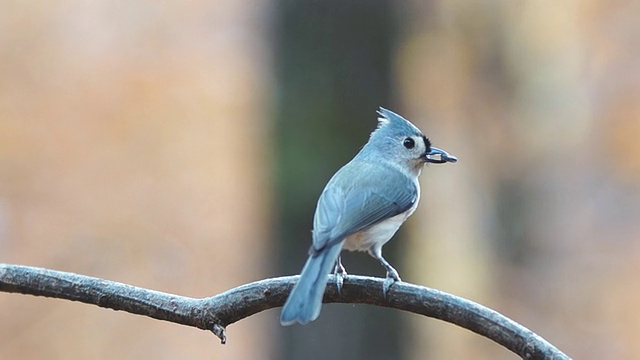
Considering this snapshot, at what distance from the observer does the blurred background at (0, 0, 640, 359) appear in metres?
6.60

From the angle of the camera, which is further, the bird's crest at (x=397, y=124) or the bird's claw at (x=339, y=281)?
the bird's crest at (x=397, y=124)

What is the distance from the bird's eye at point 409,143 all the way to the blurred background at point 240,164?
277cm

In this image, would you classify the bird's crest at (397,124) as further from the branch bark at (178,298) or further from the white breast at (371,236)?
the branch bark at (178,298)

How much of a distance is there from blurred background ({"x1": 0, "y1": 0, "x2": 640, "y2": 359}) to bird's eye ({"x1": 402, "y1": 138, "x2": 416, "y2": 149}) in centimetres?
277

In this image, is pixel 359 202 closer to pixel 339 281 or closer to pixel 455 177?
pixel 339 281

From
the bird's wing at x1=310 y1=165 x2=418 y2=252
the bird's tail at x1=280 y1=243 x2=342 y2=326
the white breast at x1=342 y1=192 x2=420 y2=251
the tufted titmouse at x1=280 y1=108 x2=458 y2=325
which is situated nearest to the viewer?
the bird's tail at x1=280 y1=243 x2=342 y2=326

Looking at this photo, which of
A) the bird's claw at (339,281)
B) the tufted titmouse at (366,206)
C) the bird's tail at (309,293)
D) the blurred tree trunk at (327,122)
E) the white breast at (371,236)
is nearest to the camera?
the bird's tail at (309,293)

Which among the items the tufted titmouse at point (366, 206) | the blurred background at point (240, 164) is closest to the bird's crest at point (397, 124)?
the tufted titmouse at point (366, 206)

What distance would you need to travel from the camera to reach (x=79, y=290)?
2.27 m

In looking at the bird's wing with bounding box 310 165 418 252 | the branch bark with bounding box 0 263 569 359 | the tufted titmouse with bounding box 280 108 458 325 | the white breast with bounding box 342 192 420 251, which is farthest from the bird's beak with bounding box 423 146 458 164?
the branch bark with bounding box 0 263 569 359

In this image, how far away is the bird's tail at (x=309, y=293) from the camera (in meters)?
2.02

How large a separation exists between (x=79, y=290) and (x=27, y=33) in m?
4.91

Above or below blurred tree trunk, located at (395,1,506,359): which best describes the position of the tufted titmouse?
above

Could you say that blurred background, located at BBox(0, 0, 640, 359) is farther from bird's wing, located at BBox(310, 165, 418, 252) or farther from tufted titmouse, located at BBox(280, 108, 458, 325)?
bird's wing, located at BBox(310, 165, 418, 252)
